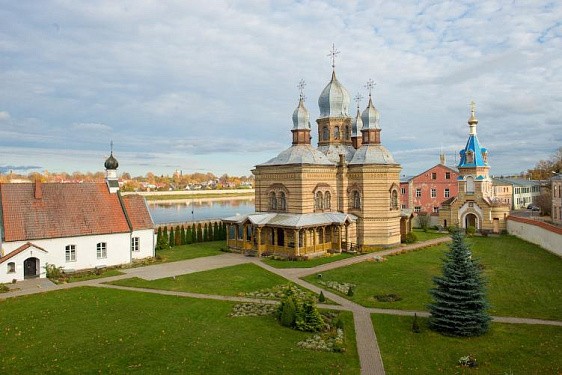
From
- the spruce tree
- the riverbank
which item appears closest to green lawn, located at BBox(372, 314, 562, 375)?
the spruce tree

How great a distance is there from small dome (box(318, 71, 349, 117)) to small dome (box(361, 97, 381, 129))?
228 centimetres

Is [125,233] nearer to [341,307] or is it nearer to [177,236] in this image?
[177,236]

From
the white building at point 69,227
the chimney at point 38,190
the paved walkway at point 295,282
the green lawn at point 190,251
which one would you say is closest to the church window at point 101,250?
the white building at point 69,227

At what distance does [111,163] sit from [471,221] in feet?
106

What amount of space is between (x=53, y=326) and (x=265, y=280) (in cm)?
1019

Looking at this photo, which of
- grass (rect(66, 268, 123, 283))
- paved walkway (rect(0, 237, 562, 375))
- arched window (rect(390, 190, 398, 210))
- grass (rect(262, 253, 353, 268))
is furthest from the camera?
arched window (rect(390, 190, 398, 210))

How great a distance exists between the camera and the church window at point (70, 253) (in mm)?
24952

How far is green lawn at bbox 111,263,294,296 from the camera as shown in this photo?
68.1 ft

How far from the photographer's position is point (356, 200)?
33.3 meters

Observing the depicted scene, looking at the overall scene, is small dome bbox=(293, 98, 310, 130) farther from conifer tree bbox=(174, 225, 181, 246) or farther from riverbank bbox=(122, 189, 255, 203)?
riverbank bbox=(122, 189, 255, 203)

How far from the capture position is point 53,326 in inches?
616

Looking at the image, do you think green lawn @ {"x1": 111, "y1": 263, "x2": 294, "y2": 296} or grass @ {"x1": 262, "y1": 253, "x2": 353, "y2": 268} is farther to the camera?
grass @ {"x1": 262, "y1": 253, "x2": 353, "y2": 268}

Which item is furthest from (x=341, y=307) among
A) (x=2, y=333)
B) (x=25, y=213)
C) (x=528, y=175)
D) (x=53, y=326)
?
(x=528, y=175)

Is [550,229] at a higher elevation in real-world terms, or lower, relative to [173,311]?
higher
